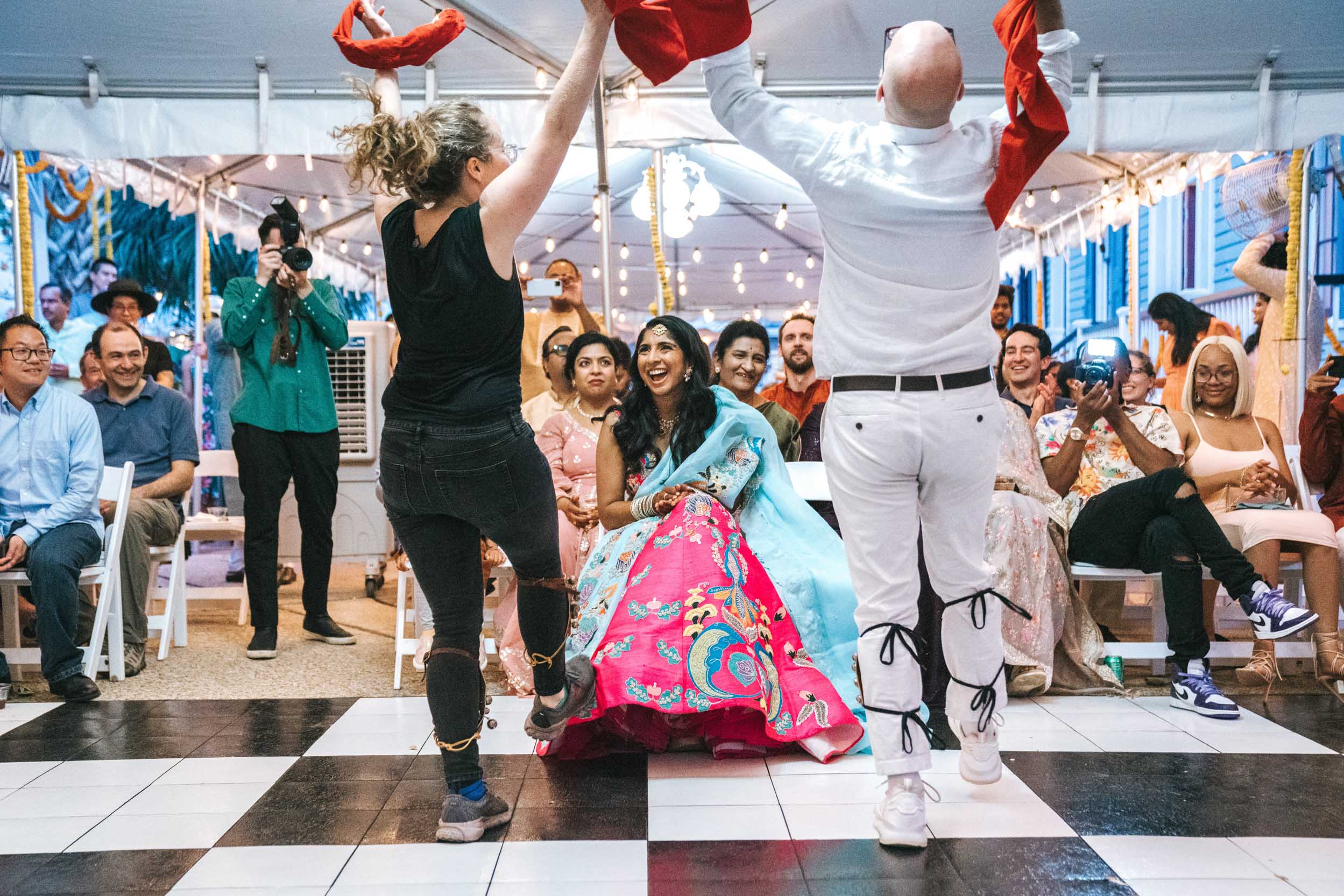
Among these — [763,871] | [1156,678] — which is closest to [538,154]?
[763,871]

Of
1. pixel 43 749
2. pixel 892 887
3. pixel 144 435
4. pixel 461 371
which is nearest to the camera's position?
pixel 892 887

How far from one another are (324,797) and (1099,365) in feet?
8.57

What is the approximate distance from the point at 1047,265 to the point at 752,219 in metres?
2.39

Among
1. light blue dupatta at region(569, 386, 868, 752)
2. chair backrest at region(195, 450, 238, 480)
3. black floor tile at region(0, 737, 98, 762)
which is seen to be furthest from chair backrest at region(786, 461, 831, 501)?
chair backrest at region(195, 450, 238, 480)

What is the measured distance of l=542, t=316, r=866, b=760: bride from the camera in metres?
2.76

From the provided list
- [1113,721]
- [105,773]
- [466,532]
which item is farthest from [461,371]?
[1113,721]

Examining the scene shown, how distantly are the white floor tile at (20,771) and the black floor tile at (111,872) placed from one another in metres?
0.62

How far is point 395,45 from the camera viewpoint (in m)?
2.26

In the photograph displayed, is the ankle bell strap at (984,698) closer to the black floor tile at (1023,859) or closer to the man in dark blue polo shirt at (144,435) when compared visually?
the black floor tile at (1023,859)

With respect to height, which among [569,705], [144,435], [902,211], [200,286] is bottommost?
[569,705]

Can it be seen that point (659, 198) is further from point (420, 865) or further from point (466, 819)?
point (420, 865)

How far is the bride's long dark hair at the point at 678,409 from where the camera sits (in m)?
3.32

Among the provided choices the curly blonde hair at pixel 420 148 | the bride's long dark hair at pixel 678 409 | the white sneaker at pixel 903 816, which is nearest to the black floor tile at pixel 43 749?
the bride's long dark hair at pixel 678 409

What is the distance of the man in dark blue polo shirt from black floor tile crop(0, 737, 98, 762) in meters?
1.31
